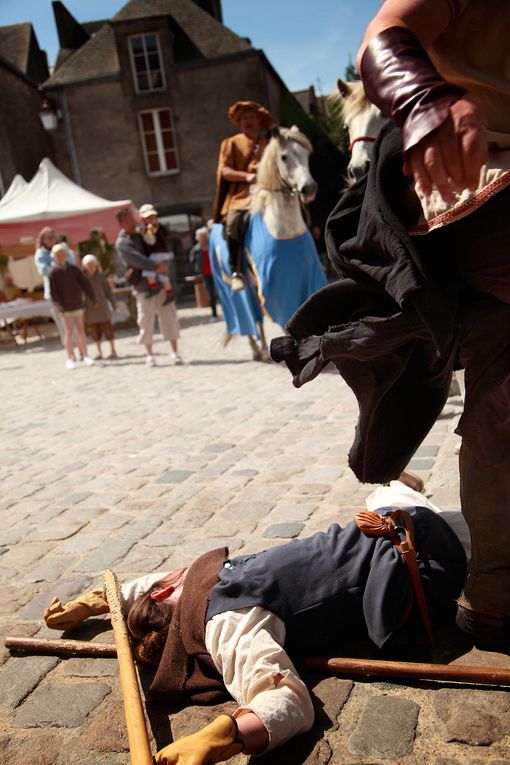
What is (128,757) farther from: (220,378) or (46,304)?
(46,304)

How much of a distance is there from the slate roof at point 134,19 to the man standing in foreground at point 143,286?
65.6 ft

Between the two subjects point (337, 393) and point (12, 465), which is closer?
point (12, 465)

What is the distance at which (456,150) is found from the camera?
1515mm

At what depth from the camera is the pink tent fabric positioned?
16391 millimetres

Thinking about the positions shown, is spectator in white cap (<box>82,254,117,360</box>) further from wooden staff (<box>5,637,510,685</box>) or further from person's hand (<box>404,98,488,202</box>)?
person's hand (<box>404,98,488,202</box>)

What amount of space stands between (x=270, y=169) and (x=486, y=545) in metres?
6.83

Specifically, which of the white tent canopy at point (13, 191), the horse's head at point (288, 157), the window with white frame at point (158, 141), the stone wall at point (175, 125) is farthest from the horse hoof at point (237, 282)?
the window with white frame at point (158, 141)

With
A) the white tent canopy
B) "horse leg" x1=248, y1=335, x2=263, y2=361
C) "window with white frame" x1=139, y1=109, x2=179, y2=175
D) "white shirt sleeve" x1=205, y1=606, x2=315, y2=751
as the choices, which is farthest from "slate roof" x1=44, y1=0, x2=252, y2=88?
"white shirt sleeve" x1=205, y1=606, x2=315, y2=751

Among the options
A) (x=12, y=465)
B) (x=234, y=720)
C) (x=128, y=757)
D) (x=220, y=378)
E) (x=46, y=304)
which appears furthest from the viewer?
(x=46, y=304)

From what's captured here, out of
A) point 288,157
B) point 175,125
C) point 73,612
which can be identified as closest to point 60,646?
point 73,612

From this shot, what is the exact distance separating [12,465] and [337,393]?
2908 mm

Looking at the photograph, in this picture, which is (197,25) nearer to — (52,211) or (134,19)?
(134,19)

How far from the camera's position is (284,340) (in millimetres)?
2305

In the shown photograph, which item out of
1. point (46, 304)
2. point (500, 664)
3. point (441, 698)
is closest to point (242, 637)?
point (441, 698)
